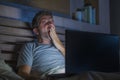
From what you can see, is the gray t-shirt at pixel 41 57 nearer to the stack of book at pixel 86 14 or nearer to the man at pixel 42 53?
the man at pixel 42 53

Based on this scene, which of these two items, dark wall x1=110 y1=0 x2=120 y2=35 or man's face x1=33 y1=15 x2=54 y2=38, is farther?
dark wall x1=110 y1=0 x2=120 y2=35

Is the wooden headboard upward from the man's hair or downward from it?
downward

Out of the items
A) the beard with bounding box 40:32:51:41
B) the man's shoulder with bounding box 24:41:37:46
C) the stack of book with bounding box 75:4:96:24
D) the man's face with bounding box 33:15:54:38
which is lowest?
the man's shoulder with bounding box 24:41:37:46

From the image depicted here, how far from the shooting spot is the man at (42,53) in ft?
6.59

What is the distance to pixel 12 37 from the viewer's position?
2.19 meters

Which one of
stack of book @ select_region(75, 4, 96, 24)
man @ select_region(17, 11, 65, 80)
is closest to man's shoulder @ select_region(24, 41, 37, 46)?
Answer: man @ select_region(17, 11, 65, 80)

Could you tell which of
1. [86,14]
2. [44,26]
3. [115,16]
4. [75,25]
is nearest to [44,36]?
[44,26]

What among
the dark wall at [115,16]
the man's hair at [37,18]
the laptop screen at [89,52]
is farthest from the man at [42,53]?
the dark wall at [115,16]

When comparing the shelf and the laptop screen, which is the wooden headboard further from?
the laptop screen

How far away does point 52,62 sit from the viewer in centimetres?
210

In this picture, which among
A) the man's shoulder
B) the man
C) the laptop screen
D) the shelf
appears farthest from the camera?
the shelf

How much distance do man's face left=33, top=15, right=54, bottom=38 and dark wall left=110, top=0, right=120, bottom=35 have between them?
1.18 meters

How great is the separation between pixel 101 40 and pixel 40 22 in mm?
850

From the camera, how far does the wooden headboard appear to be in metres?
2.12
